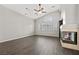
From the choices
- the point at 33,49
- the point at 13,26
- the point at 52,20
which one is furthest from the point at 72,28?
the point at 13,26

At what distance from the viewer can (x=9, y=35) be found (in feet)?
24.1

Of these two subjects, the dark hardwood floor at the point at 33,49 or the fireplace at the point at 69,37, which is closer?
the dark hardwood floor at the point at 33,49

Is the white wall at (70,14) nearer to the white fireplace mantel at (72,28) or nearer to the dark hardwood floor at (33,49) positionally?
the white fireplace mantel at (72,28)

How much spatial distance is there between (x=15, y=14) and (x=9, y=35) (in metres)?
1.95

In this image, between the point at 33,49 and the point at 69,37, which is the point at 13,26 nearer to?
the point at 33,49

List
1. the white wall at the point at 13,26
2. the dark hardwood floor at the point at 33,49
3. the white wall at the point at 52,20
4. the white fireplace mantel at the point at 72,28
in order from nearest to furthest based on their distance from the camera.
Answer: the dark hardwood floor at the point at 33,49 → the white fireplace mantel at the point at 72,28 → the white wall at the point at 13,26 → the white wall at the point at 52,20

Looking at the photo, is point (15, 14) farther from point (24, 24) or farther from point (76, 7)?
point (76, 7)

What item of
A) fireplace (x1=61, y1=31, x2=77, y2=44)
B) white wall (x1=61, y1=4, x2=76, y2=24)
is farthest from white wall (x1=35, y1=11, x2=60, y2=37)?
fireplace (x1=61, y1=31, x2=77, y2=44)

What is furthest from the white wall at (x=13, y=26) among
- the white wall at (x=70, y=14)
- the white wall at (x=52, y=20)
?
the white wall at (x=70, y=14)

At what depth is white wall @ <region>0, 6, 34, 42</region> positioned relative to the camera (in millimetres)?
6668

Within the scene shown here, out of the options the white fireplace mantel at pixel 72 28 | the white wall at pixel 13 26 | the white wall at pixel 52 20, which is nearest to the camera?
the white fireplace mantel at pixel 72 28

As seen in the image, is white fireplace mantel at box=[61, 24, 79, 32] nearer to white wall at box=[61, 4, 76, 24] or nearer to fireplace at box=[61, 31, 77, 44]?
fireplace at box=[61, 31, 77, 44]

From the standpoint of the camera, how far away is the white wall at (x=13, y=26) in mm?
6668
